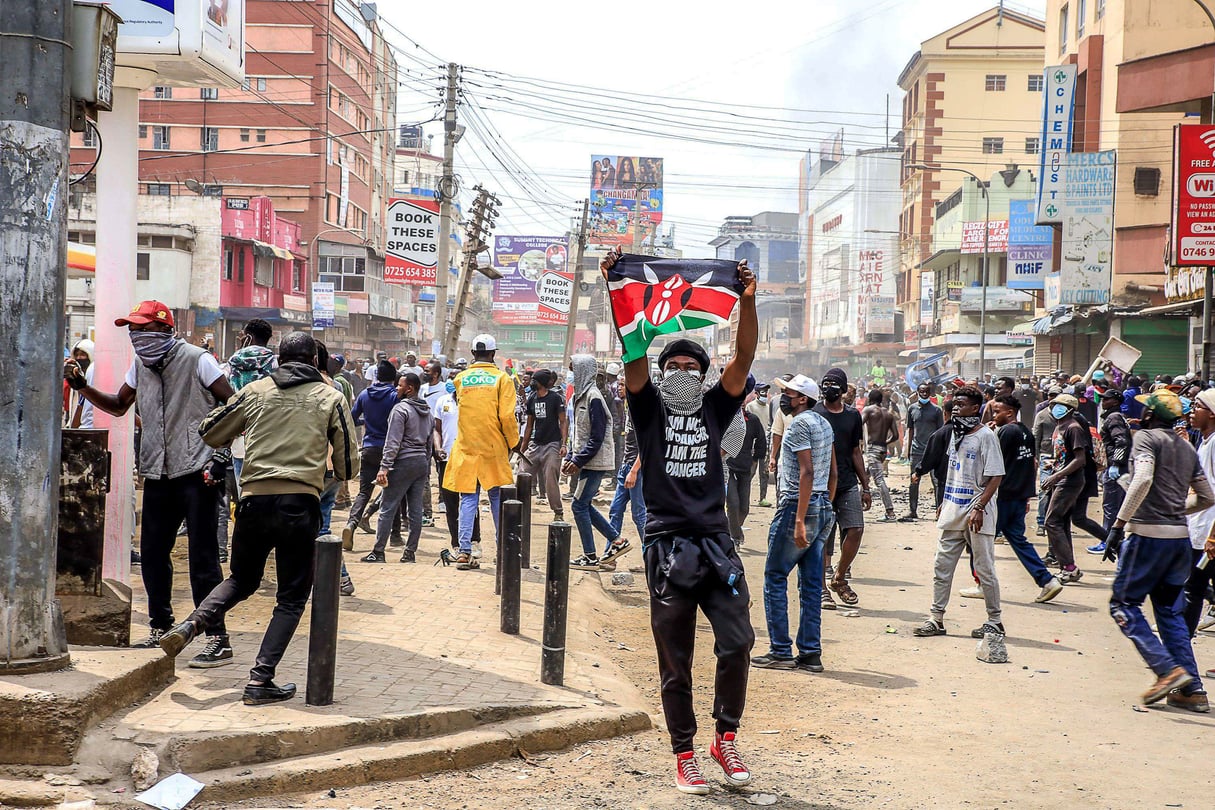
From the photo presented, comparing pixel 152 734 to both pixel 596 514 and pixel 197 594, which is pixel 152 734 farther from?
pixel 596 514

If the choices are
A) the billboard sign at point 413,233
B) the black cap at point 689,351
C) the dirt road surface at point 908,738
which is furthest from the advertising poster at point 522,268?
the black cap at point 689,351

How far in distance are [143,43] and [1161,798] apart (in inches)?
258

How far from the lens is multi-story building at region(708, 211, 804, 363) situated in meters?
104

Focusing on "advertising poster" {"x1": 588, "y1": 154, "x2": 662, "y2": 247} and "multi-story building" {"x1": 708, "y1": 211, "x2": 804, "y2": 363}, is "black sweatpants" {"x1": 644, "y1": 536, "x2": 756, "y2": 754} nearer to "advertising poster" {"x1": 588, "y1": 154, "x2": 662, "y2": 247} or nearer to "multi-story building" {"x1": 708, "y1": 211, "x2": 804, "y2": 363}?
"advertising poster" {"x1": 588, "y1": 154, "x2": 662, "y2": 247}

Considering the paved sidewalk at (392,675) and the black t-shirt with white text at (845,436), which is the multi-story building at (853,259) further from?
the paved sidewalk at (392,675)

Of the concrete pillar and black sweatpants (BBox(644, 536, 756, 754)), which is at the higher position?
the concrete pillar

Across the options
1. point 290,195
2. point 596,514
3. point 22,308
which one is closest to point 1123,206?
point 596,514

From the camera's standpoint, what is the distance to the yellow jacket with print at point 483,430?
33.6 ft

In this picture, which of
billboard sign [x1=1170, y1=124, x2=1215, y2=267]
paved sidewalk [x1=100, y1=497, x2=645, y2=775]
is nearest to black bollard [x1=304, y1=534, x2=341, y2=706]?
paved sidewalk [x1=100, y1=497, x2=645, y2=775]

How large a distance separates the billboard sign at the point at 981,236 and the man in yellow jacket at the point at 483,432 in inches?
1713

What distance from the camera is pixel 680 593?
5.12 metres

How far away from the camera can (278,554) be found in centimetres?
575

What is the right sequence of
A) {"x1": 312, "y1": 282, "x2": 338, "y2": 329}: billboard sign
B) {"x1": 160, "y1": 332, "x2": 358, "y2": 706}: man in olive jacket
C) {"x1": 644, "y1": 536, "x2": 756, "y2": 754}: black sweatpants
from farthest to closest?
1. {"x1": 312, "y1": 282, "x2": 338, "y2": 329}: billboard sign
2. {"x1": 160, "y1": 332, "x2": 358, "y2": 706}: man in olive jacket
3. {"x1": 644, "y1": 536, "x2": 756, "y2": 754}: black sweatpants

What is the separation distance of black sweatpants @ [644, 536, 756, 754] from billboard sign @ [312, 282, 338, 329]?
96.7 ft
